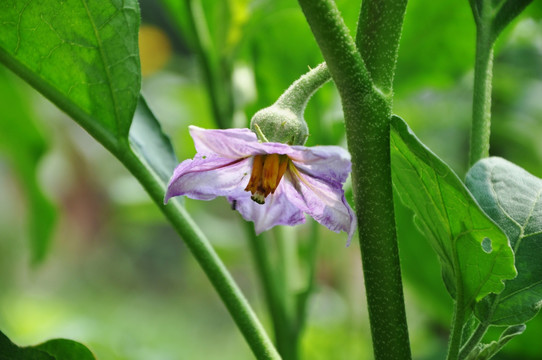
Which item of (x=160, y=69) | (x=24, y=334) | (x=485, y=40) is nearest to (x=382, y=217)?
(x=485, y=40)

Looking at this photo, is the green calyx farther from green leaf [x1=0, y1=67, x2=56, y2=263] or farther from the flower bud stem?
green leaf [x1=0, y1=67, x2=56, y2=263]

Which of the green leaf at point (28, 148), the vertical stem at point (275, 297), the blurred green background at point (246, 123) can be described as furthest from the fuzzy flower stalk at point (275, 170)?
the green leaf at point (28, 148)

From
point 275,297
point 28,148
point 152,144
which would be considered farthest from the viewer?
point 28,148

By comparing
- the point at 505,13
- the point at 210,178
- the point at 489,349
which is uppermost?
the point at 505,13

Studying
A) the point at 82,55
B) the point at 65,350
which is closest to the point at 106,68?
the point at 82,55

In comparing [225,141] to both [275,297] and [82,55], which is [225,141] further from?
[275,297]

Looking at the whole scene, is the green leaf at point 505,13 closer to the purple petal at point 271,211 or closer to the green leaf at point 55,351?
the purple petal at point 271,211

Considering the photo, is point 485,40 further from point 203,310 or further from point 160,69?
point 203,310
